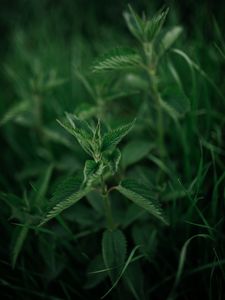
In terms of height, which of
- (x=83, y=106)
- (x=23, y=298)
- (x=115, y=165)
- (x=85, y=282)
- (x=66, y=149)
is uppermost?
(x=83, y=106)

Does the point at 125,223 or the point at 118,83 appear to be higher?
the point at 118,83

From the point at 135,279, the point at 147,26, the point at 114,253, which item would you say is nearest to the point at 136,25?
the point at 147,26

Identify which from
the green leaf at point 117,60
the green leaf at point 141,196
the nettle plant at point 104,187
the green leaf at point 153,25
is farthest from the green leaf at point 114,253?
the green leaf at point 153,25

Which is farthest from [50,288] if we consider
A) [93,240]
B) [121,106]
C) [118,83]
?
[121,106]

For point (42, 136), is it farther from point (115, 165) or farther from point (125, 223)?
point (115, 165)

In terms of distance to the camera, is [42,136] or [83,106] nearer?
[83,106]

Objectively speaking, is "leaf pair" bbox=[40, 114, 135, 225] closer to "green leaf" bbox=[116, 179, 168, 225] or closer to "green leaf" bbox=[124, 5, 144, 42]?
"green leaf" bbox=[116, 179, 168, 225]

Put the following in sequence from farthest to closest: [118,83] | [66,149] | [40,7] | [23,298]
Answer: [40,7], [66,149], [118,83], [23,298]
